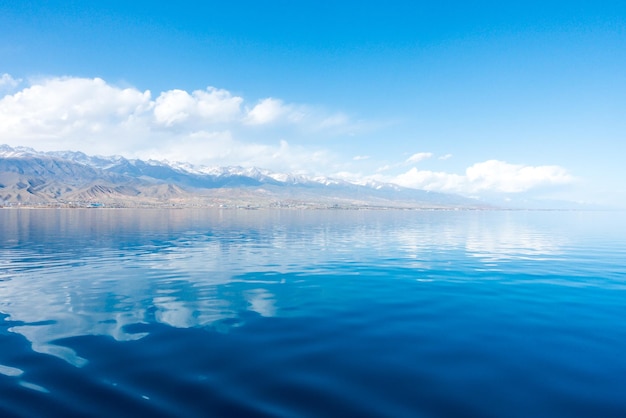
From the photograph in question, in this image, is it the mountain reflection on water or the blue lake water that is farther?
the mountain reflection on water

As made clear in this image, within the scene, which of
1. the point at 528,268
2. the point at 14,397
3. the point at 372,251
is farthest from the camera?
the point at 372,251

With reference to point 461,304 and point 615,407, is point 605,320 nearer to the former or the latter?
point 461,304

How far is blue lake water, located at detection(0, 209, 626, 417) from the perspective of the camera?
11516 millimetres

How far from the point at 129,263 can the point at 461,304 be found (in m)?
32.1

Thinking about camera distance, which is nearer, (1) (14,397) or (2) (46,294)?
(1) (14,397)

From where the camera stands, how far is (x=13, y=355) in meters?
14.6

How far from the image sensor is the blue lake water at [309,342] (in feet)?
37.8

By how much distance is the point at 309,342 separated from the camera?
54.1 ft

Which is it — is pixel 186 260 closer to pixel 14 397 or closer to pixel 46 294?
pixel 46 294

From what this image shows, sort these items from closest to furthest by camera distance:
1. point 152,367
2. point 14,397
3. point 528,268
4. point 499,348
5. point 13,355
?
1. point 14,397
2. point 152,367
3. point 13,355
4. point 499,348
5. point 528,268

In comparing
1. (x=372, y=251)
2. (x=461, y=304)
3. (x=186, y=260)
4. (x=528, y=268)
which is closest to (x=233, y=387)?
(x=461, y=304)

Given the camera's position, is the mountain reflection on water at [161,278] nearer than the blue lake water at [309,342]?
No

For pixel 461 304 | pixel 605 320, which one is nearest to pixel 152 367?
pixel 461 304

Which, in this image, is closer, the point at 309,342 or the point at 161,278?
the point at 309,342
